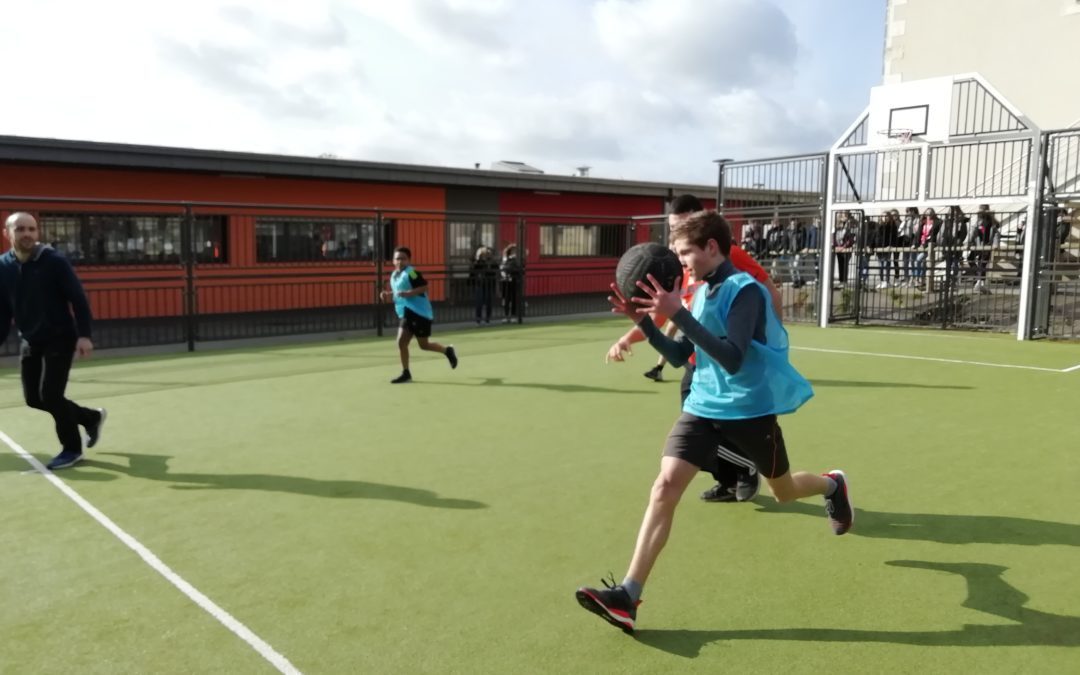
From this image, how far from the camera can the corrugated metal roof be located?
1623 centimetres

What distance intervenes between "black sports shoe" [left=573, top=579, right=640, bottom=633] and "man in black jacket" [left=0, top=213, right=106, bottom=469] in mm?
4337

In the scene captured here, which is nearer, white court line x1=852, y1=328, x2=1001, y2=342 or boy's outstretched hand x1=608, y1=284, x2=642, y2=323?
boy's outstretched hand x1=608, y1=284, x2=642, y2=323

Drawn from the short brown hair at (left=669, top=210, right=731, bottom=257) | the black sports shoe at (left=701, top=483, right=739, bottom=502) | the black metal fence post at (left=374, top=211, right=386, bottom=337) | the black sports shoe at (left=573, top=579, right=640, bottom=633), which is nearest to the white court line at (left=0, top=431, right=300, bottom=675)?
the black sports shoe at (left=573, top=579, right=640, bottom=633)

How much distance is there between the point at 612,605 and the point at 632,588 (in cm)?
11

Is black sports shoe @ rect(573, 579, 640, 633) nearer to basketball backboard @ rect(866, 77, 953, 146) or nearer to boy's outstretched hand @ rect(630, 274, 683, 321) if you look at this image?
boy's outstretched hand @ rect(630, 274, 683, 321)

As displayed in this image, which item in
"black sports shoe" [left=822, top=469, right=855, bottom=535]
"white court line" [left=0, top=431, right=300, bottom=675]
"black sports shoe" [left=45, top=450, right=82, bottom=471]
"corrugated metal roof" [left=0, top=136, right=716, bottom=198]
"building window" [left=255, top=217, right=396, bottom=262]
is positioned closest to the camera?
"white court line" [left=0, top=431, right=300, bottom=675]

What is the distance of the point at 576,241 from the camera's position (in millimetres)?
26031

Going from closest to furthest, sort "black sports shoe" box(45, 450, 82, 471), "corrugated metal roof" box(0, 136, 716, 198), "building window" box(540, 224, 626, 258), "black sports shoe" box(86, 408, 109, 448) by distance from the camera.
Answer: "black sports shoe" box(45, 450, 82, 471)
"black sports shoe" box(86, 408, 109, 448)
"corrugated metal roof" box(0, 136, 716, 198)
"building window" box(540, 224, 626, 258)

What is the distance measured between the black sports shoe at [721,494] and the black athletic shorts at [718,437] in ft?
5.26

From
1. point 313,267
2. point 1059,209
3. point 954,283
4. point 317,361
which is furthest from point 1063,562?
point 313,267

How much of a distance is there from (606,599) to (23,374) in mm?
4939

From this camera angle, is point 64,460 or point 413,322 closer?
point 64,460

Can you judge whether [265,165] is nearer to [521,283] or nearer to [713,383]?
[521,283]

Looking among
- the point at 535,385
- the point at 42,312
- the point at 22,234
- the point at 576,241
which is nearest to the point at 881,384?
the point at 535,385
